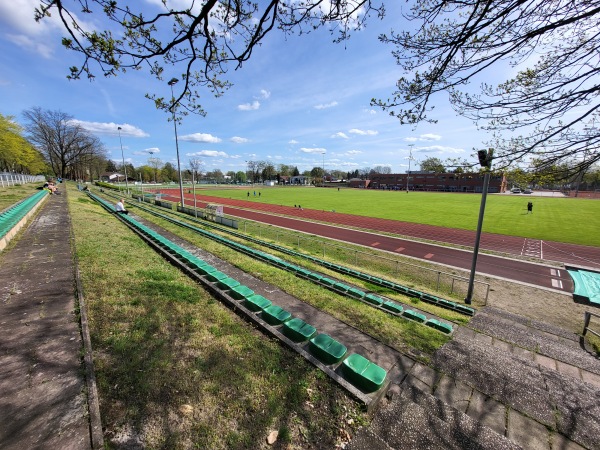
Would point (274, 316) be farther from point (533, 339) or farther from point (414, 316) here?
point (533, 339)

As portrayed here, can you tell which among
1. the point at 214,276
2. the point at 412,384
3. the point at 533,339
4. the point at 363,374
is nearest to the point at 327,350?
the point at 363,374

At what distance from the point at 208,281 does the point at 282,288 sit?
2.41 metres

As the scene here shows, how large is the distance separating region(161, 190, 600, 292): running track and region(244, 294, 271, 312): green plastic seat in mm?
14362

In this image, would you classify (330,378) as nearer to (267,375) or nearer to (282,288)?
(267,375)

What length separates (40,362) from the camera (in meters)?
3.61

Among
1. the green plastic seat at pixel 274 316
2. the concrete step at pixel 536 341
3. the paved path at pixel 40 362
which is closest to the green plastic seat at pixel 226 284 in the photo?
the green plastic seat at pixel 274 316

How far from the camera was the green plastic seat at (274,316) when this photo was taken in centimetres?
537

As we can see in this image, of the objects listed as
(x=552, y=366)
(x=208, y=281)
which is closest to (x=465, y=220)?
(x=552, y=366)

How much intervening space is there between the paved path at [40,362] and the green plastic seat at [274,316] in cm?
311

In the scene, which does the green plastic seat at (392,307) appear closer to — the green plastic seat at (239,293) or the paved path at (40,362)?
the green plastic seat at (239,293)

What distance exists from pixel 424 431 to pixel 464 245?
20.7 metres

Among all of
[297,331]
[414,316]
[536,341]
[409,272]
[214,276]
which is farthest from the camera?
[409,272]

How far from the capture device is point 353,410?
11.1 ft

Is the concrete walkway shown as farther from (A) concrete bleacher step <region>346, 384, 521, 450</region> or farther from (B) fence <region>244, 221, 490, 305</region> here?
(B) fence <region>244, 221, 490, 305</region>
